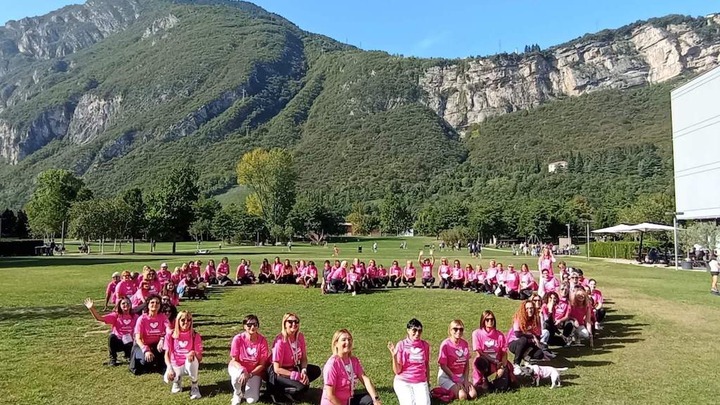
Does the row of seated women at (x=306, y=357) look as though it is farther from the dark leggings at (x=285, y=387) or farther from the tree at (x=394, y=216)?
the tree at (x=394, y=216)

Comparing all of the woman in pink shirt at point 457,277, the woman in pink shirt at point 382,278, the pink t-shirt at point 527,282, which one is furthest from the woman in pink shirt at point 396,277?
the pink t-shirt at point 527,282

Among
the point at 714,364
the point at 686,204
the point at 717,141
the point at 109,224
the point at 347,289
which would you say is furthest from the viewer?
the point at 109,224

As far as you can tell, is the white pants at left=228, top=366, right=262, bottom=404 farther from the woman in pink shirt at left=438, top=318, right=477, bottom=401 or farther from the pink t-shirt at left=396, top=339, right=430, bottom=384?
the woman in pink shirt at left=438, top=318, right=477, bottom=401

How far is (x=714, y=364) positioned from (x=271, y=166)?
86.3 metres

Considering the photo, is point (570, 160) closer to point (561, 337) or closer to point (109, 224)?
point (109, 224)

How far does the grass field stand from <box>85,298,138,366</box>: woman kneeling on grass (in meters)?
0.39

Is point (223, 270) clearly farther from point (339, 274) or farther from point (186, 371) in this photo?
point (186, 371)

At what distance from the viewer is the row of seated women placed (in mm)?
6984

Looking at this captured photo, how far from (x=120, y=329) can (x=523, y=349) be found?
286 inches

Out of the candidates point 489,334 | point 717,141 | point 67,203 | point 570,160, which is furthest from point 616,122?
point 489,334

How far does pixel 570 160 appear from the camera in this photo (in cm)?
14338

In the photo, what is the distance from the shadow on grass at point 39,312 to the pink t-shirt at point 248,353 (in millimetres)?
9614

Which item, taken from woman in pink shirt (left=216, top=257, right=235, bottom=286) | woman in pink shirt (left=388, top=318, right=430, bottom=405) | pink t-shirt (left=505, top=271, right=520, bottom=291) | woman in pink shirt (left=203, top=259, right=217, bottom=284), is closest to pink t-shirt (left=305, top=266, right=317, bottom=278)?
woman in pink shirt (left=216, top=257, right=235, bottom=286)

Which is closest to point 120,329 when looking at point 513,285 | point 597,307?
point 597,307
